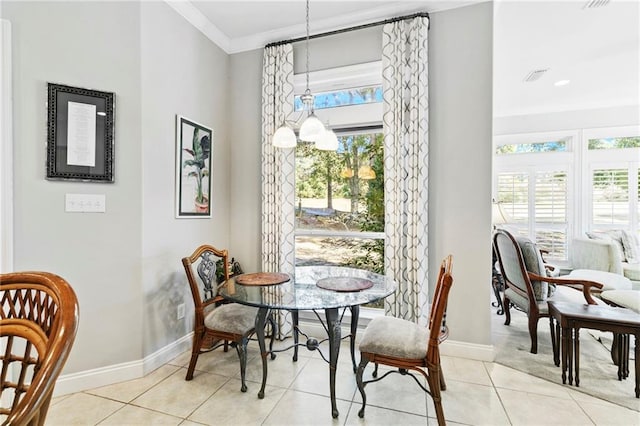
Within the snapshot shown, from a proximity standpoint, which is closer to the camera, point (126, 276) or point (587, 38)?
point (126, 276)

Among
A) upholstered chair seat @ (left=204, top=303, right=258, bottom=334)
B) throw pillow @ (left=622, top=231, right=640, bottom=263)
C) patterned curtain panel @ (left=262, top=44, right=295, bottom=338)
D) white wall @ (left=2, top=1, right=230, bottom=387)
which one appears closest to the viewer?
white wall @ (left=2, top=1, right=230, bottom=387)

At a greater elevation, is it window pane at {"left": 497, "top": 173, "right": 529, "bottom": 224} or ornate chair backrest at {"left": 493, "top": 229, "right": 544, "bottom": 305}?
window pane at {"left": 497, "top": 173, "right": 529, "bottom": 224}

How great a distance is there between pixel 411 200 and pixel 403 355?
1343 mm

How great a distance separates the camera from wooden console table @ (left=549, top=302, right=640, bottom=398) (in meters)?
2.04

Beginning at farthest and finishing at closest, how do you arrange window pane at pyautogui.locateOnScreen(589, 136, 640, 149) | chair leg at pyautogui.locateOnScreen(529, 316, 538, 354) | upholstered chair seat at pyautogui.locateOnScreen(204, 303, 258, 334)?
window pane at pyautogui.locateOnScreen(589, 136, 640, 149), chair leg at pyautogui.locateOnScreen(529, 316, 538, 354), upholstered chair seat at pyautogui.locateOnScreen(204, 303, 258, 334)

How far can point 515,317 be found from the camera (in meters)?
3.60

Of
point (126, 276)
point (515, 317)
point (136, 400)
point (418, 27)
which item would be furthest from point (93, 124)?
point (515, 317)

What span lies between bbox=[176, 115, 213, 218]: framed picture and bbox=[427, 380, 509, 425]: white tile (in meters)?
2.46

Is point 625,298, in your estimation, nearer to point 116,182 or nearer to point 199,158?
point 199,158

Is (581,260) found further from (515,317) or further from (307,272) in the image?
(307,272)

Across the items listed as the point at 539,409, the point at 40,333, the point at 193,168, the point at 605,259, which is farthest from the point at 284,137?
the point at 605,259

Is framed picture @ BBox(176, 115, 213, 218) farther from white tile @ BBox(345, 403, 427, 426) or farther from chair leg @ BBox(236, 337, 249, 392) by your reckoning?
white tile @ BBox(345, 403, 427, 426)

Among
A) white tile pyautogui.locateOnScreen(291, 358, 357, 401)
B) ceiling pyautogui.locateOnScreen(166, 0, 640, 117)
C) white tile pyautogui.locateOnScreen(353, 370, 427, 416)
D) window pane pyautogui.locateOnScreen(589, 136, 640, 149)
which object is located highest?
ceiling pyautogui.locateOnScreen(166, 0, 640, 117)

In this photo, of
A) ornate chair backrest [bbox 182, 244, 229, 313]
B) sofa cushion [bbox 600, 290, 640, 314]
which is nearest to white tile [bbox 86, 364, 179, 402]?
ornate chair backrest [bbox 182, 244, 229, 313]
